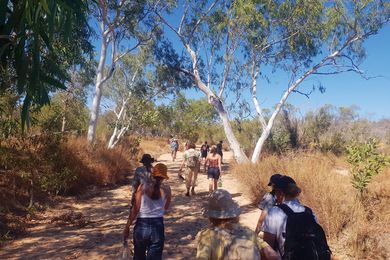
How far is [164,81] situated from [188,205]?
599 inches

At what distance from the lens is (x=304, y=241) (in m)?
2.79

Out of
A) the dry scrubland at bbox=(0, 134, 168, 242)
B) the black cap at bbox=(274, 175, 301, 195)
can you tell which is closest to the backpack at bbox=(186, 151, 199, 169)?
the dry scrubland at bbox=(0, 134, 168, 242)

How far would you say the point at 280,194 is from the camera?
354 cm

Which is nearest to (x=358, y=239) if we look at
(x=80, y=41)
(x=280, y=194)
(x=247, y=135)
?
(x=280, y=194)

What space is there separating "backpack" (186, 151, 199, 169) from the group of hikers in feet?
20.1

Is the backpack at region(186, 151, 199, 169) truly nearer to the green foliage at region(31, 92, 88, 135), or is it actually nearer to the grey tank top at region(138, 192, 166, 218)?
the green foliage at region(31, 92, 88, 135)

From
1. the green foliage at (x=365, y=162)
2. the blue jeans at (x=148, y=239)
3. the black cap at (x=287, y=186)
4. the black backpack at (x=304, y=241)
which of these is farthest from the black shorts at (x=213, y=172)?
the black backpack at (x=304, y=241)

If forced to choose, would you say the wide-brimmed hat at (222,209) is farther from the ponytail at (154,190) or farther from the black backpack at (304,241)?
the ponytail at (154,190)

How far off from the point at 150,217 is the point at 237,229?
1.82m

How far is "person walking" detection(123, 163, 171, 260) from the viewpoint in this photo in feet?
12.7

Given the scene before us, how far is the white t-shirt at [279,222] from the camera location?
3.06 m

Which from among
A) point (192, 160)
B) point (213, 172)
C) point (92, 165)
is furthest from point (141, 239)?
point (92, 165)

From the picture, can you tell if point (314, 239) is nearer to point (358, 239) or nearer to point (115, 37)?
point (358, 239)

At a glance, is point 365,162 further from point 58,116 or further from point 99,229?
point 58,116
